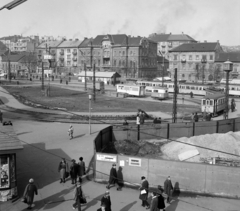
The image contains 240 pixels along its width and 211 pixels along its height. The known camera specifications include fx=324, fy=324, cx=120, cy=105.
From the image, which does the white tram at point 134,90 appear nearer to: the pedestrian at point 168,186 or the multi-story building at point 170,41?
the pedestrian at point 168,186

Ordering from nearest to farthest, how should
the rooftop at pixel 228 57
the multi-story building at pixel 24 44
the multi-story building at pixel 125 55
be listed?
the rooftop at pixel 228 57
the multi-story building at pixel 125 55
the multi-story building at pixel 24 44

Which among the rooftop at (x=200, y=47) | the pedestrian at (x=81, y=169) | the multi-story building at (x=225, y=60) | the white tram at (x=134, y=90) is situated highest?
the rooftop at (x=200, y=47)

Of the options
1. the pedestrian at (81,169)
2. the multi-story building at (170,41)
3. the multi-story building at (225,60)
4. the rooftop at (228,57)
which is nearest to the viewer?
the pedestrian at (81,169)

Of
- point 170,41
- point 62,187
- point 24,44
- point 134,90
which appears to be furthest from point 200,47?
point 24,44

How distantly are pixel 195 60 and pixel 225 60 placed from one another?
874 cm

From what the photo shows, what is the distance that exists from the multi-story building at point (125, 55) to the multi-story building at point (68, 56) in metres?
7.78

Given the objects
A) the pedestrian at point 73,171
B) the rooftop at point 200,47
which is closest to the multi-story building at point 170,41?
the rooftop at point 200,47

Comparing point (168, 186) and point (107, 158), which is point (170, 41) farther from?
point (168, 186)

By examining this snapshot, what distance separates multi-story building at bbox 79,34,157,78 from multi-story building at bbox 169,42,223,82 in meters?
8.40

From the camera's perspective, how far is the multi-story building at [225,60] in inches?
3294

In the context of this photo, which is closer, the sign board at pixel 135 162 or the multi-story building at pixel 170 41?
the sign board at pixel 135 162

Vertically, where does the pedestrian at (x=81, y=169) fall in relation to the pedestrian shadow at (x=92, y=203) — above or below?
above

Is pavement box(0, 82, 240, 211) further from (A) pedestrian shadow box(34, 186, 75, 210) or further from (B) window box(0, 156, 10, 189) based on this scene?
(B) window box(0, 156, 10, 189)

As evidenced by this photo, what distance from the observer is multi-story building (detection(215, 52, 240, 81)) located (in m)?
83.7
